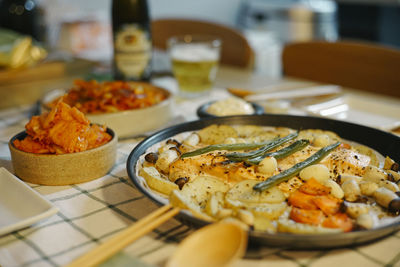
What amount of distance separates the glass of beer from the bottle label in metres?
0.14

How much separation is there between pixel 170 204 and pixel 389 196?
42cm

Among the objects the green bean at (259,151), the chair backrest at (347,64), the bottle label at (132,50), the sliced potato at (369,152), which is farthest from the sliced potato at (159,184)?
the chair backrest at (347,64)

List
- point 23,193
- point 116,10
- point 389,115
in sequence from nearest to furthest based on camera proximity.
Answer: point 23,193 < point 389,115 < point 116,10

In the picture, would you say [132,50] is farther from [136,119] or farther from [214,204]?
[214,204]

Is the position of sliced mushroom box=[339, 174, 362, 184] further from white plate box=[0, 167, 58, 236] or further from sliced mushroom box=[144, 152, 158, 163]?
white plate box=[0, 167, 58, 236]

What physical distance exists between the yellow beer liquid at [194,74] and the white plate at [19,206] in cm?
98

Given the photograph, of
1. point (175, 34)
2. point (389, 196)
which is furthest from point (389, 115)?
point (175, 34)

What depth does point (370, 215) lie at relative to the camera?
77 centimetres

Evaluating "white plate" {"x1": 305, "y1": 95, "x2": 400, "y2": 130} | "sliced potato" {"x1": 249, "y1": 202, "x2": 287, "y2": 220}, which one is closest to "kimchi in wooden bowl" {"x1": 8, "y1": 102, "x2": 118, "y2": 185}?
"sliced potato" {"x1": 249, "y1": 202, "x2": 287, "y2": 220}

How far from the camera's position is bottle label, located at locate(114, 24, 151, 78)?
5.55 feet

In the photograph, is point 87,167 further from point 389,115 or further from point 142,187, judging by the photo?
point 389,115

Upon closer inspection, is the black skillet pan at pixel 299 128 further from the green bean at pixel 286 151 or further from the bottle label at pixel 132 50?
the bottle label at pixel 132 50

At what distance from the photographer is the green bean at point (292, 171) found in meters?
0.86

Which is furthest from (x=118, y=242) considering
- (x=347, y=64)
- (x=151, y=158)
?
(x=347, y=64)
